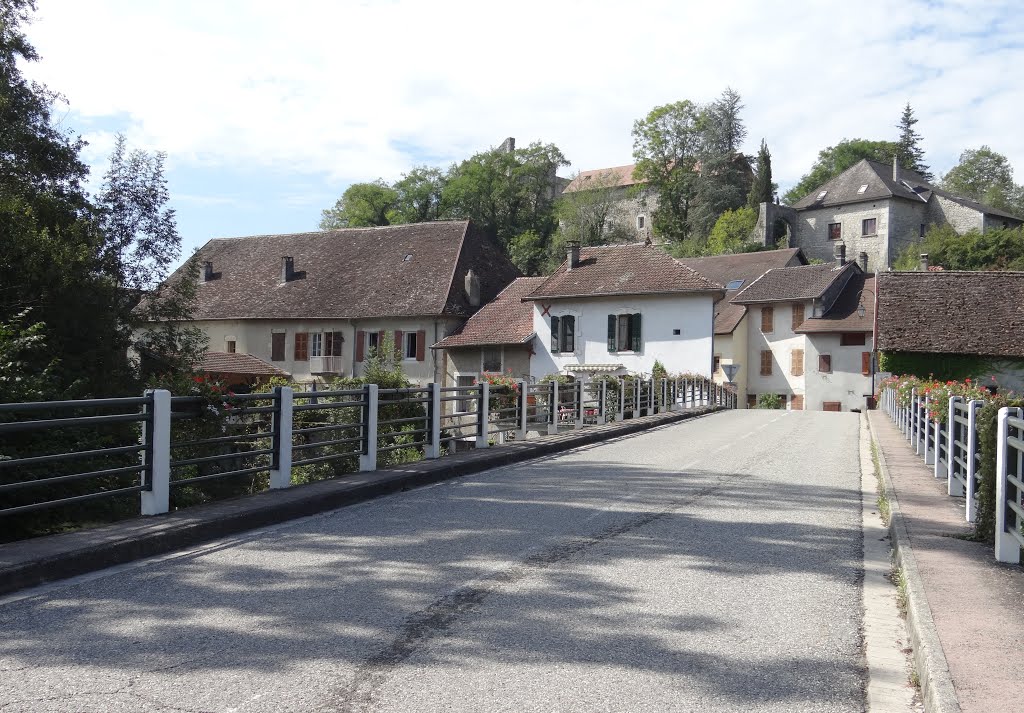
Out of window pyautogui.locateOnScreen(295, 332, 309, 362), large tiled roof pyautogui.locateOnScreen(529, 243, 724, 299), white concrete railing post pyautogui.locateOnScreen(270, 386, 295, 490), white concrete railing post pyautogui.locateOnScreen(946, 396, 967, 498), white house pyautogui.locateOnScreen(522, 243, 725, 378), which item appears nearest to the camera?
white concrete railing post pyautogui.locateOnScreen(270, 386, 295, 490)

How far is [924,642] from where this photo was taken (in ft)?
14.6

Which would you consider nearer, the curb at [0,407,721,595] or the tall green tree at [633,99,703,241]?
the curb at [0,407,721,595]

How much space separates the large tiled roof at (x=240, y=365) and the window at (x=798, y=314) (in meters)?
30.5

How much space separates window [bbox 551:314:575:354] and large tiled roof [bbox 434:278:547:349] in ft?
3.83

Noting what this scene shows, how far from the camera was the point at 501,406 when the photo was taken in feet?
55.5

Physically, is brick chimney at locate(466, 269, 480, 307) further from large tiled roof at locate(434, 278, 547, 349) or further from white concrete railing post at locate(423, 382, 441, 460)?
white concrete railing post at locate(423, 382, 441, 460)

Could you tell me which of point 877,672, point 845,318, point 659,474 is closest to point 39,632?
point 877,672

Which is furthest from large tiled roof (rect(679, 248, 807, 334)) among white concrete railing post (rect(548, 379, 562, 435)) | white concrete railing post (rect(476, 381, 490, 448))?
white concrete railing post (rect(476, 381, 490, 448))

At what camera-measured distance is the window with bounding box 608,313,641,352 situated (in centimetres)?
4259

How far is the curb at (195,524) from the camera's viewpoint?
585 centimetres

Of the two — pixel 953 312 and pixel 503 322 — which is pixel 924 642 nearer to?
pixel 953 312

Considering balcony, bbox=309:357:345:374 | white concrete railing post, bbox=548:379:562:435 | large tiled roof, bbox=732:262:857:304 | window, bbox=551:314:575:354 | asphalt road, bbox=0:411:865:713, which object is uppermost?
large tiled roof, bbox=732:262:857:304

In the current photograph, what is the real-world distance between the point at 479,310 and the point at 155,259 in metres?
23.4

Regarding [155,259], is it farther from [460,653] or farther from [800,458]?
[460,653]
